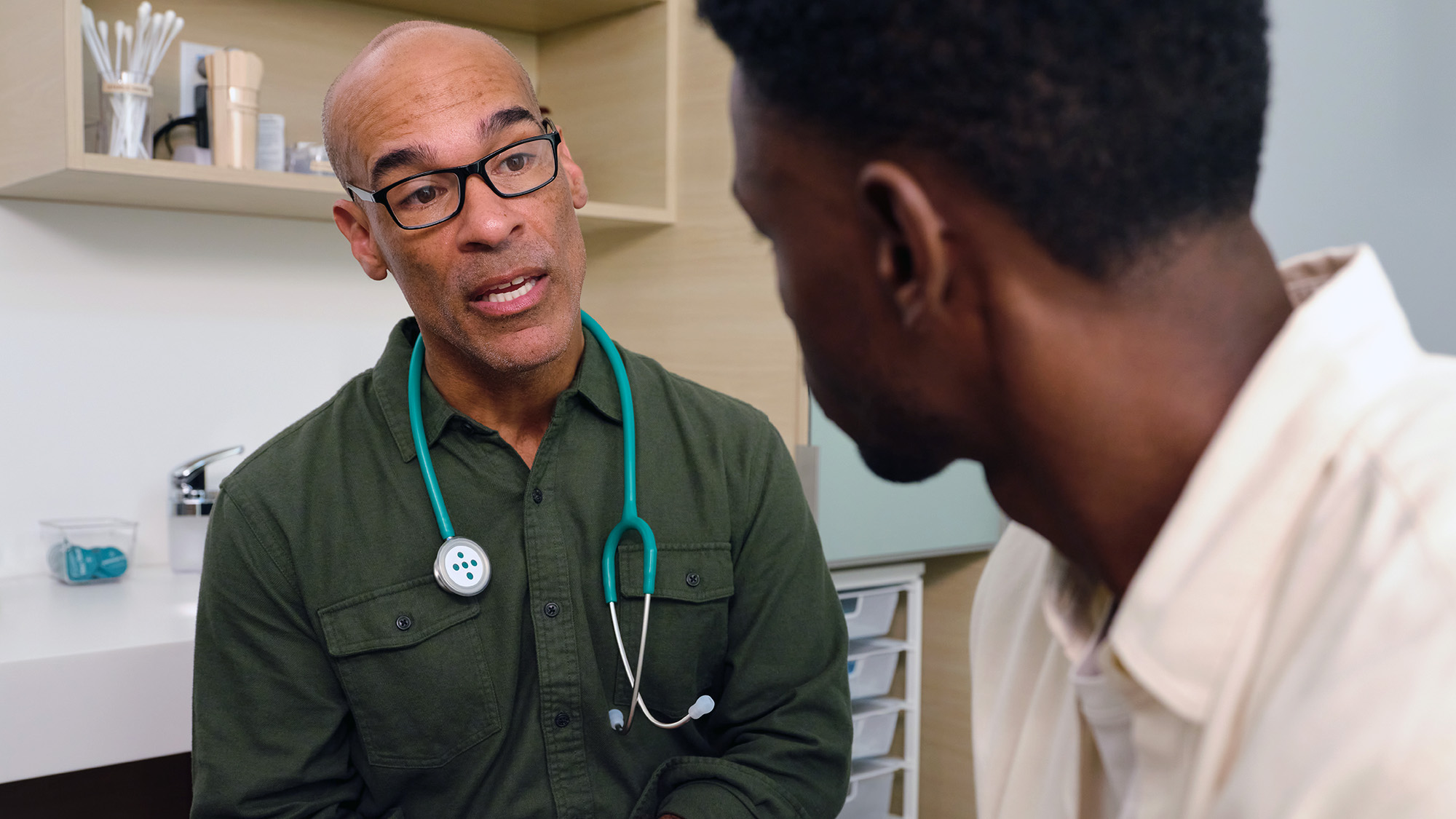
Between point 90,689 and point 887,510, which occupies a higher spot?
point 887,510

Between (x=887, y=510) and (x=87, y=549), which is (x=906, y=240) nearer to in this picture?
(x=887, y=510)

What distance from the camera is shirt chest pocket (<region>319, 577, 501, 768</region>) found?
1055mm

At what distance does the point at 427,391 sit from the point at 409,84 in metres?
0.31

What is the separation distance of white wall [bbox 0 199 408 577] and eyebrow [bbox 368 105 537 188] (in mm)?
899

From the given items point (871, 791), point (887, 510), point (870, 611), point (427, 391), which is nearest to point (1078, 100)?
point (427, 391)

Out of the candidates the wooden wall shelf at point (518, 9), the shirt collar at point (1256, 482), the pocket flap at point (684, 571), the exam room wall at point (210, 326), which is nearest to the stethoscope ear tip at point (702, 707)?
the pocket flap at point (684, 571)

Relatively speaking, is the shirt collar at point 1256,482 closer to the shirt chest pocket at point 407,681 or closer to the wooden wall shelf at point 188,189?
the shirt chest pocket at point 407,681

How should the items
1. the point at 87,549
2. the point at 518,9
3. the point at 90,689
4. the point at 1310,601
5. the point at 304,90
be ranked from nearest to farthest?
the point at 1310,601 < the point at 90,689 < the point at 87,549 < the point at 304,90 < the point at 518,9

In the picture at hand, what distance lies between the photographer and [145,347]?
1.80m

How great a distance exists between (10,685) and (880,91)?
1234 millimetres

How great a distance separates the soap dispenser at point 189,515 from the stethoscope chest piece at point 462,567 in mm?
838

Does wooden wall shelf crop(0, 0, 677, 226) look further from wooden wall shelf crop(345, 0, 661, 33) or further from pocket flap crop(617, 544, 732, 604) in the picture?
pocket flap crop(617, 544, 732, 604)

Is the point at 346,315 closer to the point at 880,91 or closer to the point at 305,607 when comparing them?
the point at 305,607

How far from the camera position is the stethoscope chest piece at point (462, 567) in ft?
3.44
